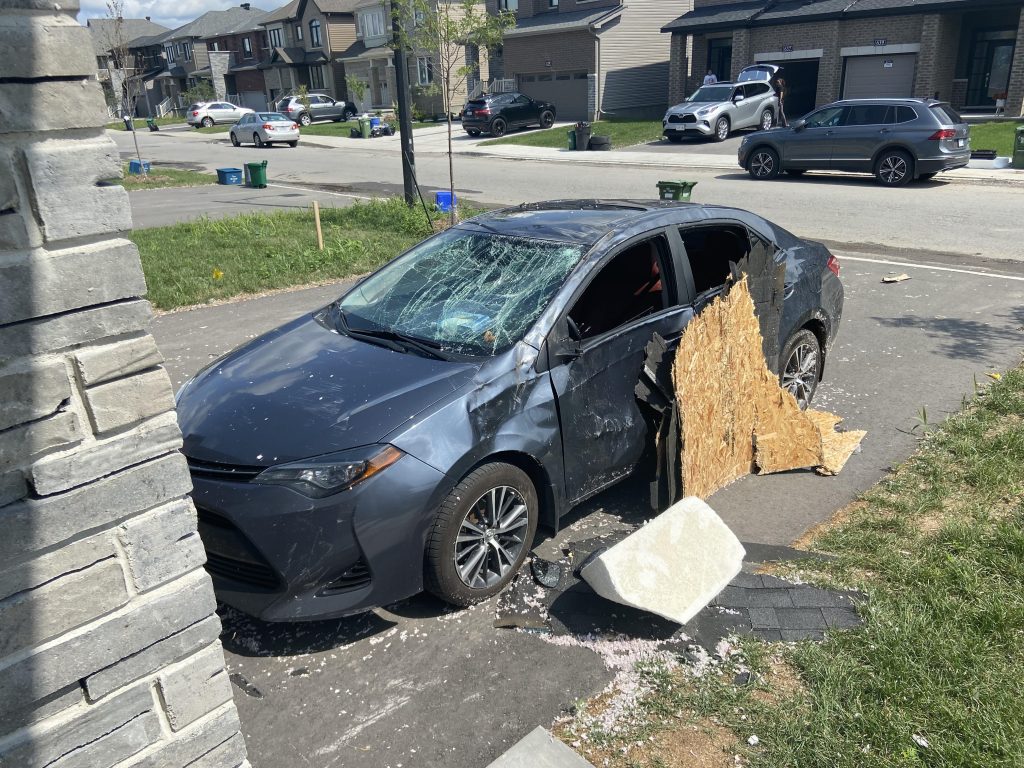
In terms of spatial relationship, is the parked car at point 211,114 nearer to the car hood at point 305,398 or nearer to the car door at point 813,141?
the car door at point 813,141

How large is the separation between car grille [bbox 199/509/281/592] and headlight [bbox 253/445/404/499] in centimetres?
26

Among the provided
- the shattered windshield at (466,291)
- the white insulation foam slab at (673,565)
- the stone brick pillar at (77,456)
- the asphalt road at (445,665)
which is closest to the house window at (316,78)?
the shattered windshield at (466,291)

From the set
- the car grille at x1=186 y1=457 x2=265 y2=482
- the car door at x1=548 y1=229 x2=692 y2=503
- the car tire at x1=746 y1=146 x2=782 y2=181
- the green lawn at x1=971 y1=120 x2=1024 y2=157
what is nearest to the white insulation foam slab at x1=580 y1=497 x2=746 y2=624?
the car door at x1=548 y1=229 x2=692 y2=503

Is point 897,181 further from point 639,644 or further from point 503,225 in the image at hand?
point 639,644

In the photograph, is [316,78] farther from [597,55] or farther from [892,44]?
[892,44]

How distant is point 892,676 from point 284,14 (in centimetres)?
7230

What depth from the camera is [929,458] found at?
5289mm

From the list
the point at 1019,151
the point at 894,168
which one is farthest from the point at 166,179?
the point at 1019,151

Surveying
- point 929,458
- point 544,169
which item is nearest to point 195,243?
point 929,458

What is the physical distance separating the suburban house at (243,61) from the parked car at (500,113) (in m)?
40.2

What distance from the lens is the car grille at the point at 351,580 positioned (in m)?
3.47

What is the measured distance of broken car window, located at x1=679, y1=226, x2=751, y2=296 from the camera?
538 centimetres

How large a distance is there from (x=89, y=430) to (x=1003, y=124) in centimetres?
3002

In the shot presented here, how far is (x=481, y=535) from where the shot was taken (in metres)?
3.88
